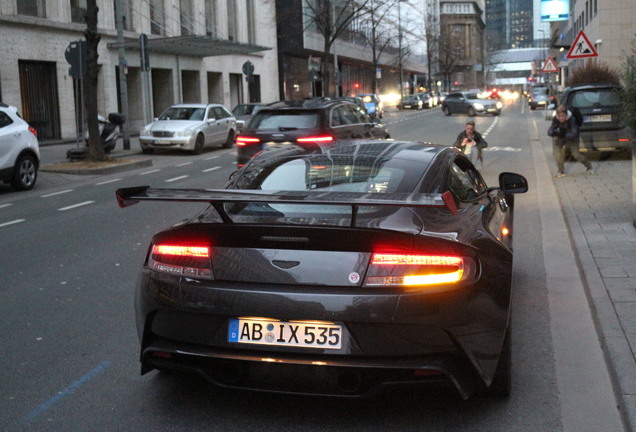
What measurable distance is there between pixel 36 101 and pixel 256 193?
29.8m

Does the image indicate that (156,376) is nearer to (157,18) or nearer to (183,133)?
(183,133)

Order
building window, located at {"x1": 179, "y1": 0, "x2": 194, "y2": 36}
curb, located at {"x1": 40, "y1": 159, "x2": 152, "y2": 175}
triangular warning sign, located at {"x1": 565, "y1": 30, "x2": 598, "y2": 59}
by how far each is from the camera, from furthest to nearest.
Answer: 1. building window, located at {"x1": 179, "y1": 0, "x2": 194, "y2": 36}
2. curb, located at {"x1": 40, "y1": 159, "x2": 152, "y2": 175}
3. triangular warning sign, located at {"x1": 565, "y1": 30, "x2": 598, "y2": 59}

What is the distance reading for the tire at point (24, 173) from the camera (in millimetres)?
15613

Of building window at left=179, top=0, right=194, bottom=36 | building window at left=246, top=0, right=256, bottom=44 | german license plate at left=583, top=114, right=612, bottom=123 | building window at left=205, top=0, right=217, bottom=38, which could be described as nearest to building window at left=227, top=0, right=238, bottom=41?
building window at left=246, top=0, right=256, bottom=44

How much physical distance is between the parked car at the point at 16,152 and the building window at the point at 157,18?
24216 mm

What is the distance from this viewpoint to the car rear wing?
354 centimetres

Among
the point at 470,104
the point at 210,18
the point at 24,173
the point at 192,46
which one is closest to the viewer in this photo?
the point at 24,173

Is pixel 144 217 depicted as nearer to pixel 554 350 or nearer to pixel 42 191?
pixel 42 191

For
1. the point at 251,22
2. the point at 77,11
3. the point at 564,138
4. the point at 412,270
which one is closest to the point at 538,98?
A: the point at 251,22

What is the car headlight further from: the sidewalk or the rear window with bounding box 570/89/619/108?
the sidewalk

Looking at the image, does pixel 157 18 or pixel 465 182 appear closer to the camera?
pixel 465 182

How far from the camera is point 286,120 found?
1534 cm

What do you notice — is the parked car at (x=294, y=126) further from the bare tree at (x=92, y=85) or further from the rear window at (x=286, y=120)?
the bare tree at (x=92, y=85)

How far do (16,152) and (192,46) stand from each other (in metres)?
23.9
